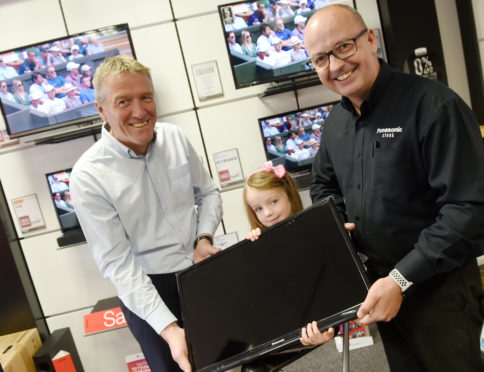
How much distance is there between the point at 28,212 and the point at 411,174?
2762 mm

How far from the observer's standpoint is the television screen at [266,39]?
9.36ft

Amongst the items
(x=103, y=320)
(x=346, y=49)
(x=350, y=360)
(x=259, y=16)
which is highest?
(x=259, y=16)

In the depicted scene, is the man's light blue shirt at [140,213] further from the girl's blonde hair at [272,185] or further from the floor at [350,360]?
the floor at [350,360]

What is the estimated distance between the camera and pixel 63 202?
3043 mm

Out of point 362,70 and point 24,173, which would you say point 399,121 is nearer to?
point 362,70

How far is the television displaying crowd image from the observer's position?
120 inches

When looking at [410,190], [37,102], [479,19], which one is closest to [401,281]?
[410,190]

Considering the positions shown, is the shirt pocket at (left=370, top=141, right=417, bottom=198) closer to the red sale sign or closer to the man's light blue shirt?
the man's light blue shirt

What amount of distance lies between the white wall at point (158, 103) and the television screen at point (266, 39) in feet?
0.94

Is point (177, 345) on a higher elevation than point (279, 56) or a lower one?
lower

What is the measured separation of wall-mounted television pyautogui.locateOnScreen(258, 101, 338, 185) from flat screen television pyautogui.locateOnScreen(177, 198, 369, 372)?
1741mm

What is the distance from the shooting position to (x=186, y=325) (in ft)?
4.33

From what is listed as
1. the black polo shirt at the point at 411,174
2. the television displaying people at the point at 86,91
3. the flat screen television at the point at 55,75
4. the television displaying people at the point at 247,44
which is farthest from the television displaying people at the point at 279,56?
the black polo shirt at the point at 411,174

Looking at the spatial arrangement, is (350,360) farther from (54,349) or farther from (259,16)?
(259,16)
